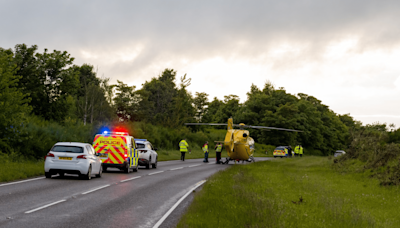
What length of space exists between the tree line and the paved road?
864 centimetres

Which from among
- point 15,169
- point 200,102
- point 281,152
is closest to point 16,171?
point 15,169

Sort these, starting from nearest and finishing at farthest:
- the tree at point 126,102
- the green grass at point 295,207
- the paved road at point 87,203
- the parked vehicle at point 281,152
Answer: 1. the green grass at point 295,207
2. the paved road at point 87,203
3. the parked vehicle at point 281,152
4. the tree at point 126,102

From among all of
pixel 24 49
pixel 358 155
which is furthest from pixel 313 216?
pixel 24 49

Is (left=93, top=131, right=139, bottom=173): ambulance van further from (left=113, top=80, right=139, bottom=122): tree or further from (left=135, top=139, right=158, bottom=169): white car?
(left=113, top=80, right=139, bottom=122): tree

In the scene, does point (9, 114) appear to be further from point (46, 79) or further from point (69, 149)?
point (46, 79)

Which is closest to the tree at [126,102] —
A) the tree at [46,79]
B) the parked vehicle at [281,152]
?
the parked vehicle at [281,152]

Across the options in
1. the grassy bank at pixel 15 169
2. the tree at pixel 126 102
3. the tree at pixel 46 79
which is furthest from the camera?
the tree at pixel 126 102

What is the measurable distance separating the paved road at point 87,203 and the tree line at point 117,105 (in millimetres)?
8643

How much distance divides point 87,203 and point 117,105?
247 ft

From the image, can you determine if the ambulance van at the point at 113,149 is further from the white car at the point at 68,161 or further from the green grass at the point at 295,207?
the green grass at the point at 295,207

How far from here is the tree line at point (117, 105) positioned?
949 inches

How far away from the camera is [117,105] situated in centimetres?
8594

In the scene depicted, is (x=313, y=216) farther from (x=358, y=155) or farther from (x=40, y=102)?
(x=40, y=102)

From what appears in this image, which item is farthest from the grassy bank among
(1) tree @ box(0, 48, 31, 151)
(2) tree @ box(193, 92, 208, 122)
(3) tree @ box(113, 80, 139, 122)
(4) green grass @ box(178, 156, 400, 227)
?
(2) tree @ box(193, 92, 208, 122)
